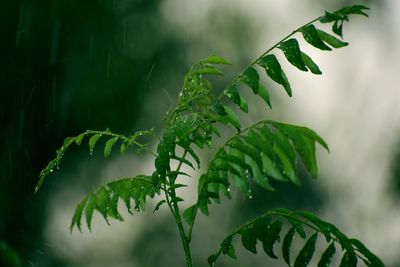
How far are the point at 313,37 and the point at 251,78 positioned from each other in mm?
181

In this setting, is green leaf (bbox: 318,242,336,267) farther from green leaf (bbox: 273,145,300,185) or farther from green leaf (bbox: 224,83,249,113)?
green leaf (bbox: 224,83,249,113)

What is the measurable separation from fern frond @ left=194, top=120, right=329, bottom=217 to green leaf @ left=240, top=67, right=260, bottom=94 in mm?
88

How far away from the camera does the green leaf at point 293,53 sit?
6.69ft

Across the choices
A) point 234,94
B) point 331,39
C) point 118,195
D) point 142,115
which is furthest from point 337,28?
point 142,115

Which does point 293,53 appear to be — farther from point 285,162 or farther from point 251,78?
point 285,162

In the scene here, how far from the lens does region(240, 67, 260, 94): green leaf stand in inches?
80.7

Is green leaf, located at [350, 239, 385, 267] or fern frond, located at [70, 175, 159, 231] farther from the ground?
fern frond, located at [70, 175, 159, 231]

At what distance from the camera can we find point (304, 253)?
6.70ft

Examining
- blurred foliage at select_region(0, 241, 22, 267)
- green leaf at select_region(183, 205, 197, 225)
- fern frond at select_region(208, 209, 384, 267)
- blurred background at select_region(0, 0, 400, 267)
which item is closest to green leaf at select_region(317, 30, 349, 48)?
fern frond at select_region(208, 209, 384, 267)

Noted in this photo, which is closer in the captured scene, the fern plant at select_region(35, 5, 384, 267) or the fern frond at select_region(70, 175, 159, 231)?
the fern plant at select_region(35, 5, 384, 267)

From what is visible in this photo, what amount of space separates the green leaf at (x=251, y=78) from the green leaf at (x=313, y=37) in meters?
0.15

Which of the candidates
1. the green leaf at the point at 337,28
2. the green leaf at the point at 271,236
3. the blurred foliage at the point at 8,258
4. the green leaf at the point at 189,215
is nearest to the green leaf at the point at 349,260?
the green leaf at the point at 271,236

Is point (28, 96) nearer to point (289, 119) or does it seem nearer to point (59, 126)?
point (59, 126)

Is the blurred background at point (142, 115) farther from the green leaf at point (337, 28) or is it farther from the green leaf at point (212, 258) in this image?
the green leaf at point (337, 28)
